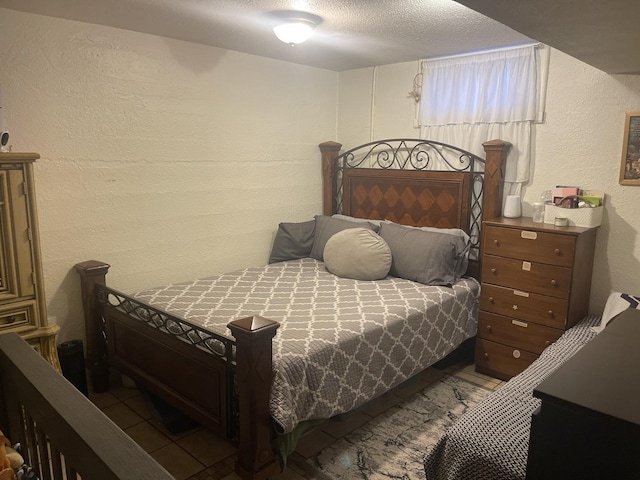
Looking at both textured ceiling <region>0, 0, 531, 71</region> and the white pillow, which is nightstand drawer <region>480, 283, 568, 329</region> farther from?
textured ceiling <region>0, 0, 531, 71</region>

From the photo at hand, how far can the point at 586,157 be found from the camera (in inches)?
119

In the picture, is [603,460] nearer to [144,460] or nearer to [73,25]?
[144,460]

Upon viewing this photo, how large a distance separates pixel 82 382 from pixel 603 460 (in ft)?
8.71

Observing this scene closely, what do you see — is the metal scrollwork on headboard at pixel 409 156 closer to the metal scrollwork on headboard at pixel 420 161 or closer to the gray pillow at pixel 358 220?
the metal scrollwork on headboard at pixel 420 161

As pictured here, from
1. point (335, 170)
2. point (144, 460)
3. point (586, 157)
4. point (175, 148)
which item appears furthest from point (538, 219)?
point (144, 460)

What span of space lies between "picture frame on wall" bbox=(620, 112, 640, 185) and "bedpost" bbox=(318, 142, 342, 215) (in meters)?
2.12

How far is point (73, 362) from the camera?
2.74 m

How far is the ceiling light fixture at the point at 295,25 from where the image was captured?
8.63 ft

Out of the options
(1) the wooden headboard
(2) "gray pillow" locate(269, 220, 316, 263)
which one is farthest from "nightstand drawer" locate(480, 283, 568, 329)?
(2) "gray pillow" locate(269, 220, 316, 263)

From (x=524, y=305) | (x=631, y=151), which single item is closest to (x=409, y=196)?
(x=524, y=305)

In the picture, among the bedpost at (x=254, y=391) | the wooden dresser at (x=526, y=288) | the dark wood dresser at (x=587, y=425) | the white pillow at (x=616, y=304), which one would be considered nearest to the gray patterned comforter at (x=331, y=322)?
the bedpost at (x=254, y=391)

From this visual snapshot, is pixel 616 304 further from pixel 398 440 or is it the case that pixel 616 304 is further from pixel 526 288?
pixel 398 440

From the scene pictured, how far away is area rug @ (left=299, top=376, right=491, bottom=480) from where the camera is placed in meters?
2.25

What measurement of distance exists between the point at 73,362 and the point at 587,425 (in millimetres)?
2615
